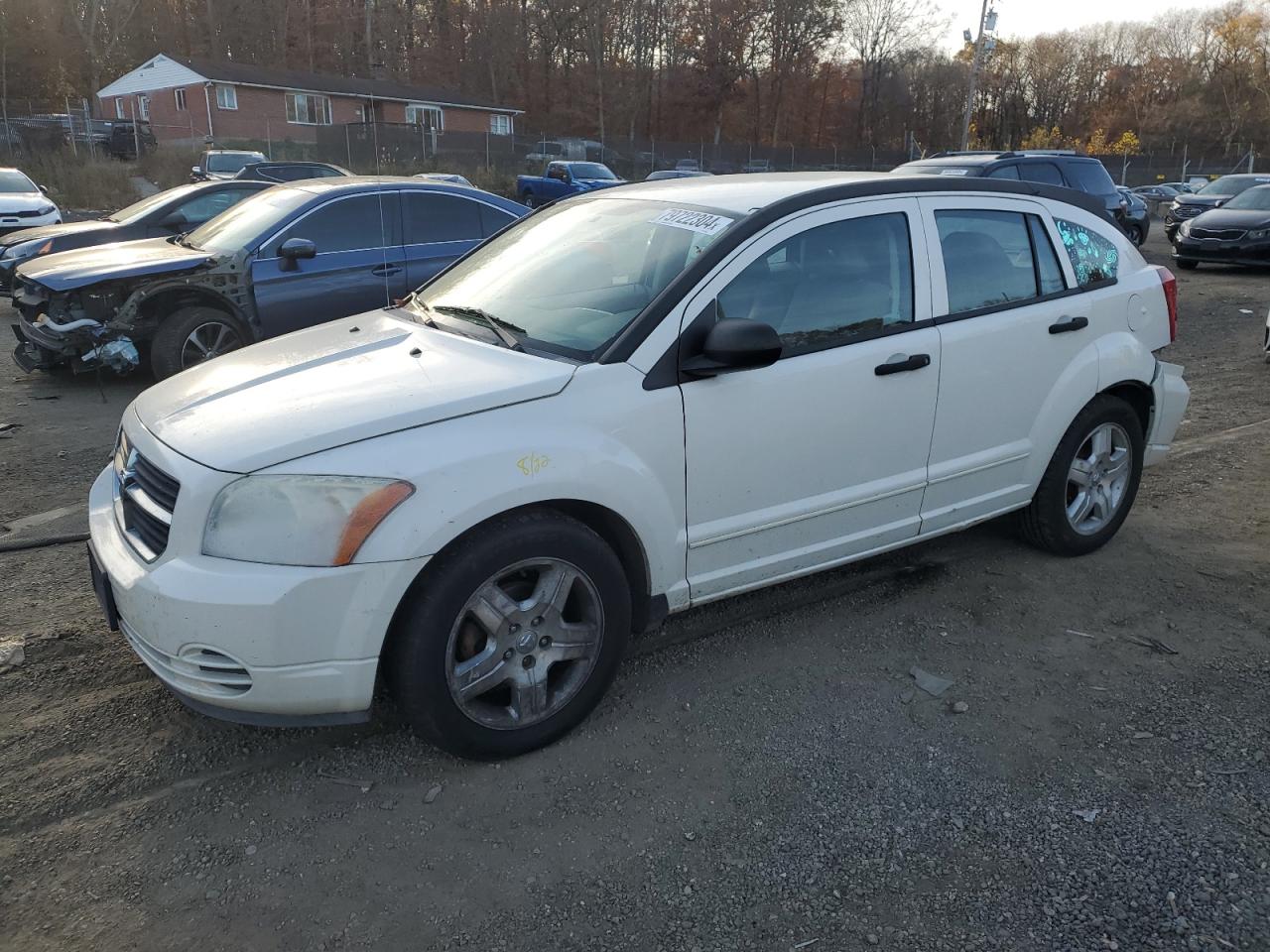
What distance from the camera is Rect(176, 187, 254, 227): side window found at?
10.3 meters

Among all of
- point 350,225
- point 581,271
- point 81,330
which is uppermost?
point 581,271

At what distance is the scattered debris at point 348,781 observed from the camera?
296 cm

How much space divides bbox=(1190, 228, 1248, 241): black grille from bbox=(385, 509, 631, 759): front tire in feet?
56.4

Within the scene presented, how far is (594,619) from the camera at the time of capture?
312 centimetres

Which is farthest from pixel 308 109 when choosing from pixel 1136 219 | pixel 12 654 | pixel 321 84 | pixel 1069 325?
pixel 1069 325

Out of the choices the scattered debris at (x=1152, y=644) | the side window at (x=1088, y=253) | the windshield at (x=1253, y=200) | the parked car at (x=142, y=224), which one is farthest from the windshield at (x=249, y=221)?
the windshield at (x=1253, y=200)

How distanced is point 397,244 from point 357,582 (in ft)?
20.2

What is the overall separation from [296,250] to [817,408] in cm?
548

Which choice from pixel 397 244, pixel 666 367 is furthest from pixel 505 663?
pixel 397 244

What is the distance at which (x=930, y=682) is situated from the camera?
3.60 meters

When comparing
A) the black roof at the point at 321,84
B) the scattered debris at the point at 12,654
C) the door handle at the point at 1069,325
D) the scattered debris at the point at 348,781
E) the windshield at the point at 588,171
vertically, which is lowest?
the scattered debris at the point at 348,781

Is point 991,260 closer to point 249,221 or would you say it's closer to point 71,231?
point 249,221

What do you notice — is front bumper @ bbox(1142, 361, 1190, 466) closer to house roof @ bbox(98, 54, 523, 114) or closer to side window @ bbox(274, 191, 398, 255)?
side window @ bbox(274, 191, 398, 255)

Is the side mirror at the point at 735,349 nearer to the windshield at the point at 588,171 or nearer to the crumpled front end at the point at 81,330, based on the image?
the crumpled front end at the point at 81,330
